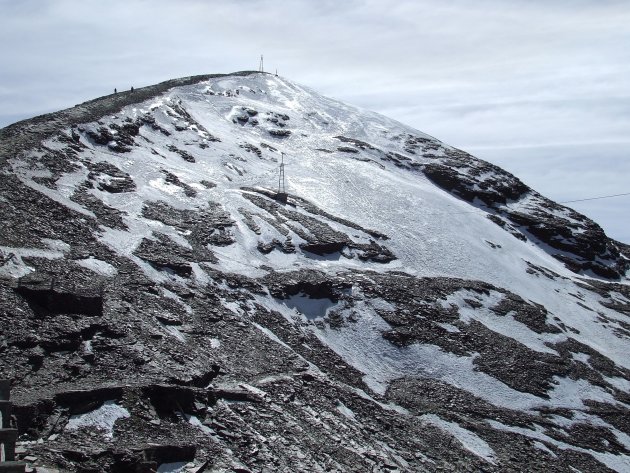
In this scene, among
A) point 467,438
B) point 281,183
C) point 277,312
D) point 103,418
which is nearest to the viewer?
point 103,418

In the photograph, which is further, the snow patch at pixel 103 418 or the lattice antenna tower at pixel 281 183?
the lattice antenna tower at pixel 281 183

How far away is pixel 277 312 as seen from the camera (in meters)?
48.0

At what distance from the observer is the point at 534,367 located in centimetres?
5131

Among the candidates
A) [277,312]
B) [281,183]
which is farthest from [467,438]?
[281,183]

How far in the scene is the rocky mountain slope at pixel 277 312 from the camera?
29.6 meters

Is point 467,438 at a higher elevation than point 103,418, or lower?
lower

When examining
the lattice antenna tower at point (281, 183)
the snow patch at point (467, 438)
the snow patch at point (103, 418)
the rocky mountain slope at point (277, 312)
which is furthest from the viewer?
the lattice antenna tower at point (281, 183)

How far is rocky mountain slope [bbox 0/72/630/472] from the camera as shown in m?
29.6

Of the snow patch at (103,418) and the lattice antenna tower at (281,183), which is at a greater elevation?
the lattice antenna tower at (281,183)

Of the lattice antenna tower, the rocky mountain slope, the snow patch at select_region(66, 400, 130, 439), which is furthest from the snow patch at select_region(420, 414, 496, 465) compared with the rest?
the lattice antenna tower

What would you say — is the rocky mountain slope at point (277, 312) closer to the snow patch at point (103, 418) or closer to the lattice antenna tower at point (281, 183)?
the snow patch at point (103, 418)

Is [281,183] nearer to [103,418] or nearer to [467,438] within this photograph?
[467,438]

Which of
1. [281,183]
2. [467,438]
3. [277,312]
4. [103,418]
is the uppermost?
[281,183]

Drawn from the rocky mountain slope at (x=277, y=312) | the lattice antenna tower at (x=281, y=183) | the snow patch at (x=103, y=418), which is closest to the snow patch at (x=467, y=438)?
the rocky mountain slope at (x=277, y=312)
